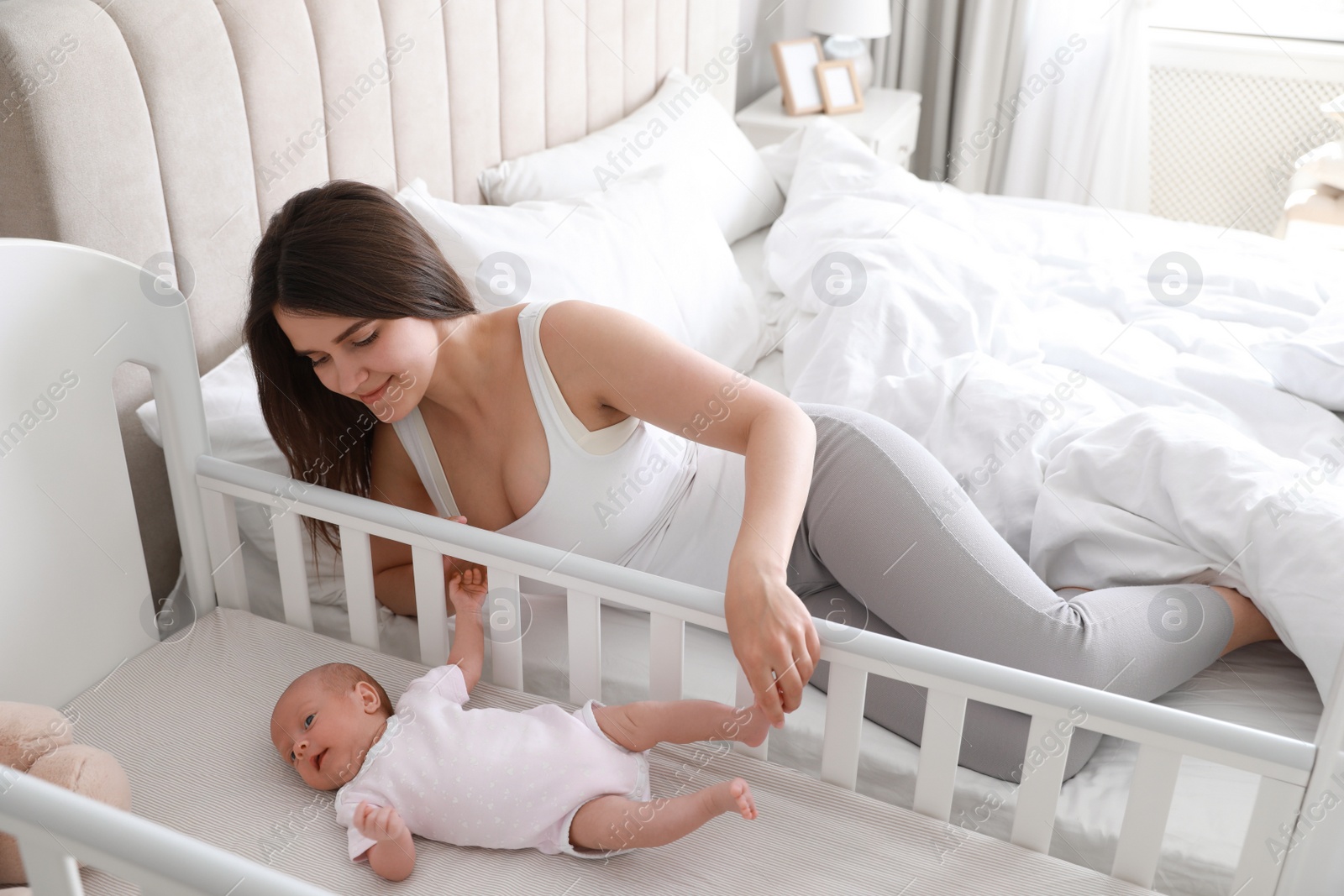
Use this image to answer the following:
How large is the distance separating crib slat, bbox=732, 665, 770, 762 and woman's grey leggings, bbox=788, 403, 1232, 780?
0.48 ft

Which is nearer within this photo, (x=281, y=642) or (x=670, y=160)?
(x=281, y=642)

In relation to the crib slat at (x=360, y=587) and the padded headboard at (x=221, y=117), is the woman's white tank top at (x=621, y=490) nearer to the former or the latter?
the crib slat at (x=360, y=587)

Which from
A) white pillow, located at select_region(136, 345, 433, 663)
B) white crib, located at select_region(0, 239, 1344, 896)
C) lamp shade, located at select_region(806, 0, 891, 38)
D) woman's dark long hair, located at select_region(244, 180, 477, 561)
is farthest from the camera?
lamp shade, located at select_region(806, 0, 891, 38)

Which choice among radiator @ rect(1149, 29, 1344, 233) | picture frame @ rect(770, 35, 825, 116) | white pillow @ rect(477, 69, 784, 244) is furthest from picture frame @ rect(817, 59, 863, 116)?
radiator @ rect(1149, 29, 1344, 233)

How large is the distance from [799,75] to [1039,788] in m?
2.29

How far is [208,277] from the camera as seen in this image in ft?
4.10

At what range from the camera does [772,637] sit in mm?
799

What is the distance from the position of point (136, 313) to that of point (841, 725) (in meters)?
0.78

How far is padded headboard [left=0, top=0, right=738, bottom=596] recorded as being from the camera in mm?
1034

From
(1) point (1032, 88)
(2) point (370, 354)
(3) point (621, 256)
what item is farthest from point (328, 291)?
(1) point (1032, 88)

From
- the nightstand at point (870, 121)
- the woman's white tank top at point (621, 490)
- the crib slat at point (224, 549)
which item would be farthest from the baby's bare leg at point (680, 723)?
the nightstand at point (870, 121)

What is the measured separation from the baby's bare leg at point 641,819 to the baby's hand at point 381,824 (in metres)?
0.14

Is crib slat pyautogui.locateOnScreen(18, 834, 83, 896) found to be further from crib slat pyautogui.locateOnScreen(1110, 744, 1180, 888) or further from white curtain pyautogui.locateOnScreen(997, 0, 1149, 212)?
white curtain pyautogui.locateOnScreen(997, 0, 1149, 212)

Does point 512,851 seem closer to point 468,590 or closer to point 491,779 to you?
point 491,779
